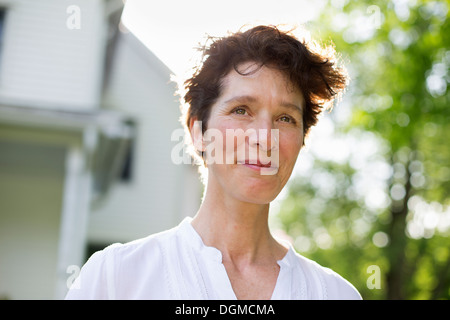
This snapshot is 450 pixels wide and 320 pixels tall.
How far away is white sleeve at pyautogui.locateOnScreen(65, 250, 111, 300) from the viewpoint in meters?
1.50

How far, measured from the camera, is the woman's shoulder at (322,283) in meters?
1.76

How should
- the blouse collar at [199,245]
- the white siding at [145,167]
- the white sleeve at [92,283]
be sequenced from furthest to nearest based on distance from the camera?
the white siding at [145,167] → the blouse collar at [199,245] → the white sleeve at [92,283]

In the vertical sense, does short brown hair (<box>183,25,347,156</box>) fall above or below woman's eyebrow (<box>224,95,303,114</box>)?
above

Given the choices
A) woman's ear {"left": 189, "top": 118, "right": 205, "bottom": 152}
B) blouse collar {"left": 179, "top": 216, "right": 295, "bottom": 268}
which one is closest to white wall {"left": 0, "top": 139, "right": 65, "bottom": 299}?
woman's ear {"left": 189, "top": 118, "right": 205, "bottom": 152}

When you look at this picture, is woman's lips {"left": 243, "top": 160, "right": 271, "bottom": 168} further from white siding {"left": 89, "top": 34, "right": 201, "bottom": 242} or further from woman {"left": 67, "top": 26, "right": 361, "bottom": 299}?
white siding {"left": 89, "top": 34, "right": 201, "bottom": 242}

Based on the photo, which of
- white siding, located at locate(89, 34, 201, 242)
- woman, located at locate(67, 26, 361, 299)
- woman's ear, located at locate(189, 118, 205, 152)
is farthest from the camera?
white siding, located at locate(89, 34, 201, 242)

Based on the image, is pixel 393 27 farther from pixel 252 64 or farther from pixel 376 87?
pixel 252 64

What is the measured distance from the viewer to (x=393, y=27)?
28.9ft

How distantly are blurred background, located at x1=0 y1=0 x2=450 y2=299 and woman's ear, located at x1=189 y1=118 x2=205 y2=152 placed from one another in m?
1.50

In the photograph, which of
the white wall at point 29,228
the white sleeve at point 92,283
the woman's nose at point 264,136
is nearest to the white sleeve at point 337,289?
the woman's nose at point 264,136

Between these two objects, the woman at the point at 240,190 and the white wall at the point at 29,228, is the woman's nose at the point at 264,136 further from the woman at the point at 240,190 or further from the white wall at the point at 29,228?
the white wall at the point at 29,228

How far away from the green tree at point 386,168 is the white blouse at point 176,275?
276 inches
